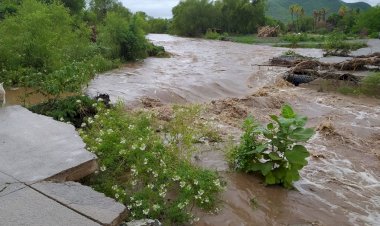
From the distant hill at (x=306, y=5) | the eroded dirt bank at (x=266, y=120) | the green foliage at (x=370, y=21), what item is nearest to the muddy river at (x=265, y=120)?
the eroded dirt bank at (x=266, y=120)

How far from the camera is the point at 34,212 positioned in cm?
319

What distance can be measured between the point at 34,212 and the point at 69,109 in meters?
3.40

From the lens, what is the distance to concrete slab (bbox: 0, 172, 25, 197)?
11.5 ft

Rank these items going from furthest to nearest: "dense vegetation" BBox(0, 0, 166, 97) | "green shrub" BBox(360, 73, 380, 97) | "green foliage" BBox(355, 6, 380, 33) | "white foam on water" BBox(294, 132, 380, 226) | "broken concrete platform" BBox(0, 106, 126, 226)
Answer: "green foliage" BBox(355, 6, 380, 33) → "green shrub" BBox(360, 73, 380, 97) → "dense vegetation" BBox(0, 0, 166, 97) → "white foam on water" BBox(294, 132, 380, 226) → "broken concrete platform" BBox(0, 106, 126, 226)

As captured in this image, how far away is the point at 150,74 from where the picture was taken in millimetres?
14281

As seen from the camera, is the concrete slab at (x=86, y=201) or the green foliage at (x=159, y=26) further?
the green foliage at (x=159, y=26)

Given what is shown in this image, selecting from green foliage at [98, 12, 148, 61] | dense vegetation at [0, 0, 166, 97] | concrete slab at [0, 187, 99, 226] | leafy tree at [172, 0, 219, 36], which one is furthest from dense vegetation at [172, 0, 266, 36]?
concrete slab at [0, 187, 99, 226]

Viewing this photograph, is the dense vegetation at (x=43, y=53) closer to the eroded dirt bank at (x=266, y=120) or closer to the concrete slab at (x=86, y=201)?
the eroded dirt bank at (x=266, y=120)

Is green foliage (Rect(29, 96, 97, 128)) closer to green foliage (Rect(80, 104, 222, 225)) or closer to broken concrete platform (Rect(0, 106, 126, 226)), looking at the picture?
broken concrete platform (Rect(0, 106, 126, 226))

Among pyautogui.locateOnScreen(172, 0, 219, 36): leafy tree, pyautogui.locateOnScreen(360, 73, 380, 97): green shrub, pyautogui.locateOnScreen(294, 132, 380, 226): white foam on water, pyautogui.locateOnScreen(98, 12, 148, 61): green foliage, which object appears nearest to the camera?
pyautogui.locateOnScreen(294, 132, 380, 226): white foam on water

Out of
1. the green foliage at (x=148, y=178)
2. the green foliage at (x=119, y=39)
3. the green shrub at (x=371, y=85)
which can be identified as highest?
the green foliage at (x=119, y=39)

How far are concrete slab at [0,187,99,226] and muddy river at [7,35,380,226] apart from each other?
1.33m

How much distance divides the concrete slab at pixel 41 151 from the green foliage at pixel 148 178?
21 centimetres

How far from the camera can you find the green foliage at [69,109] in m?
6.19
